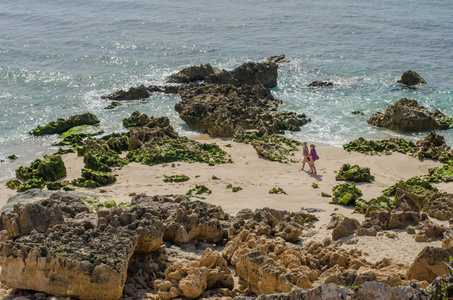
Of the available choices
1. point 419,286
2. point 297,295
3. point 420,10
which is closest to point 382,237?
point 419,286

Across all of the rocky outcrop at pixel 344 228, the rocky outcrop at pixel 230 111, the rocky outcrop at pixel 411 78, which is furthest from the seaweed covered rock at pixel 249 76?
the rocky outcrop at pixel 344 228

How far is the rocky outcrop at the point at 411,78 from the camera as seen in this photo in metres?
28.0

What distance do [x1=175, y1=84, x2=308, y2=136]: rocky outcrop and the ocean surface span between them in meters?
0.84

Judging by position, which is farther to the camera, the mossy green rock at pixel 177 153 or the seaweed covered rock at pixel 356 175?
the mossy green rock at pixel 177 153

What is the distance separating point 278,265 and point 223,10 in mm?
48409

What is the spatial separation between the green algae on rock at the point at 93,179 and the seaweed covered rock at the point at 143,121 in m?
5.79

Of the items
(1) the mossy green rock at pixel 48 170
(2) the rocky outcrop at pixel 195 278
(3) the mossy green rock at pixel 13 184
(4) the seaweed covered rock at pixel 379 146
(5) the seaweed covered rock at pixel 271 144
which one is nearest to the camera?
(2) the rocky outcrop at pixel 195 278

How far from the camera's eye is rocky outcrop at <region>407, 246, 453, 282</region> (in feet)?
25.1

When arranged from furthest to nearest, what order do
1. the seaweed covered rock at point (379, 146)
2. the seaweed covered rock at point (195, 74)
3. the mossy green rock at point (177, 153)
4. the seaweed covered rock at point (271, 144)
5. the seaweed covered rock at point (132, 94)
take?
the seaweed covered rock at point (195, 74) < the seaweed covered rock at point (132, 94) < the seaweed covered rock at point (379, 146) < the seaweed covered rock at point (271, 144) < the mossy green rock at point (177, 153)

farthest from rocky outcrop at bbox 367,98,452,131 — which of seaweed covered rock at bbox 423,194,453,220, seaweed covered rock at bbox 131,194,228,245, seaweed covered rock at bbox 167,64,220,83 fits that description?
seaweed covered rock at bbox 131,194,228,245

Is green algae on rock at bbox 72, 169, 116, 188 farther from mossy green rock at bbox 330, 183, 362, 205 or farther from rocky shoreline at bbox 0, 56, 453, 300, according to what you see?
mossy green rock at bbox 330, 183, 362, 205

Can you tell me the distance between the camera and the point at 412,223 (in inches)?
398

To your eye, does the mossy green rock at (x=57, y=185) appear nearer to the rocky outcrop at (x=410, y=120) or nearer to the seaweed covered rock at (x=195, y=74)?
the rocky outcrop at (x=410, y=120)

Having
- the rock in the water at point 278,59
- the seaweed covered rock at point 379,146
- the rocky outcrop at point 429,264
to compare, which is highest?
the rocky outcrop at point 429,264
